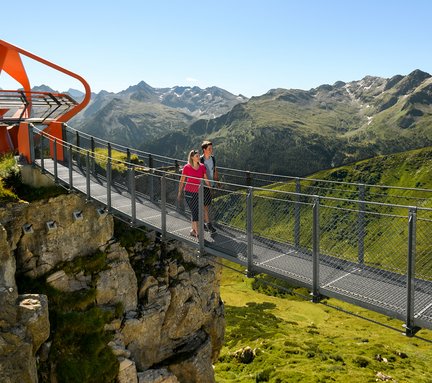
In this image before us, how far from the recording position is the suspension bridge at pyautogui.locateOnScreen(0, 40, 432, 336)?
906 centimetres

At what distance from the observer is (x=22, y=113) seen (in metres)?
24.1

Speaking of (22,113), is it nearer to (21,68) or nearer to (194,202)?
(21,68)

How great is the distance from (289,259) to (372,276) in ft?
7.75

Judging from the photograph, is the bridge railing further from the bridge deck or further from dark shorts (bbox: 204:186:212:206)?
dark shorts (bbox: 204:186:212:206)

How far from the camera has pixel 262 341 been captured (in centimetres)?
5859

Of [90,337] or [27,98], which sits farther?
[27,98]

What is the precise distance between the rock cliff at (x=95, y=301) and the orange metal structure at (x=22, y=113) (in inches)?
147

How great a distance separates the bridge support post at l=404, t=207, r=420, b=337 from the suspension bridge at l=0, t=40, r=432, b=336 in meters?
0.02

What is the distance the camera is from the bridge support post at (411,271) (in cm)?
783

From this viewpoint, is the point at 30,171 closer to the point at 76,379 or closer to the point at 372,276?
the point at 76,379

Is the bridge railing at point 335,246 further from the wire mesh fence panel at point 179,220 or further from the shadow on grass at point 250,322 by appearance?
the shadow on grass at point 250,322

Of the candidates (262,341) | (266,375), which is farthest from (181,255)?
(262,341)

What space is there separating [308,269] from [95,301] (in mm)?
11853

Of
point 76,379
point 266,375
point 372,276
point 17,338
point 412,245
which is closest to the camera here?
point 412,245
